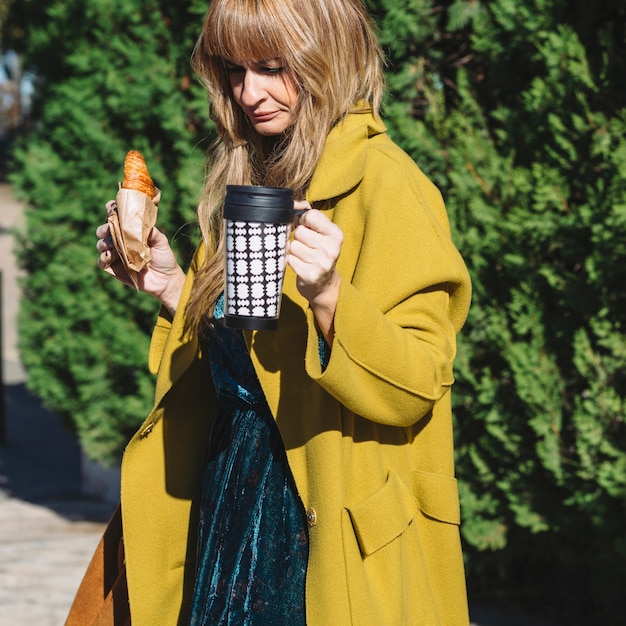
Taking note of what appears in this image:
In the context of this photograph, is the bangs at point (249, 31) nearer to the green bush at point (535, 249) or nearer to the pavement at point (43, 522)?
the green bush at point (535, 249)

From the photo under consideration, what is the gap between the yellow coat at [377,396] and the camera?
179 cm

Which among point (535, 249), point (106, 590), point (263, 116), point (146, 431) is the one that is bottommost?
point (106, 590)

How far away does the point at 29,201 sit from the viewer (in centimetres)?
593

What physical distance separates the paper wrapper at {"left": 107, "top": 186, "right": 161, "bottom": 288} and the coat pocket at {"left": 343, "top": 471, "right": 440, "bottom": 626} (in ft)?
2.26

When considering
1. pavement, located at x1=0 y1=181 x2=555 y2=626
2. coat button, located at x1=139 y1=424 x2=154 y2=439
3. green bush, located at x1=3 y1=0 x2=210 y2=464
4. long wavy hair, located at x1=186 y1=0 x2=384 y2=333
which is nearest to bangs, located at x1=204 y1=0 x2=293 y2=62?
long wavy hair, located at x1=186 y1=0 x2=384 y2=333

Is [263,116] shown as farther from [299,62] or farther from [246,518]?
[246,518]

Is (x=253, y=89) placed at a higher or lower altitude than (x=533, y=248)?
higher

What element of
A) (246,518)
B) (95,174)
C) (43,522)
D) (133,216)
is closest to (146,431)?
Answer: (246,518)

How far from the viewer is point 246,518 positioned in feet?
6.69

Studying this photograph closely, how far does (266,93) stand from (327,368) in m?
0.60

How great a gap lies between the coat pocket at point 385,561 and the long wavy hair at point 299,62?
0.55 m

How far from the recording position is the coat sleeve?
1.75 meters

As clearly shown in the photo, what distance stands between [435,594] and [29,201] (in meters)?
4.46

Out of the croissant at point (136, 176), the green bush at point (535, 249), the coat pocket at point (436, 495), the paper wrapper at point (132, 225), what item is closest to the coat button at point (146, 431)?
the paper wrapper at point (132, 225)
